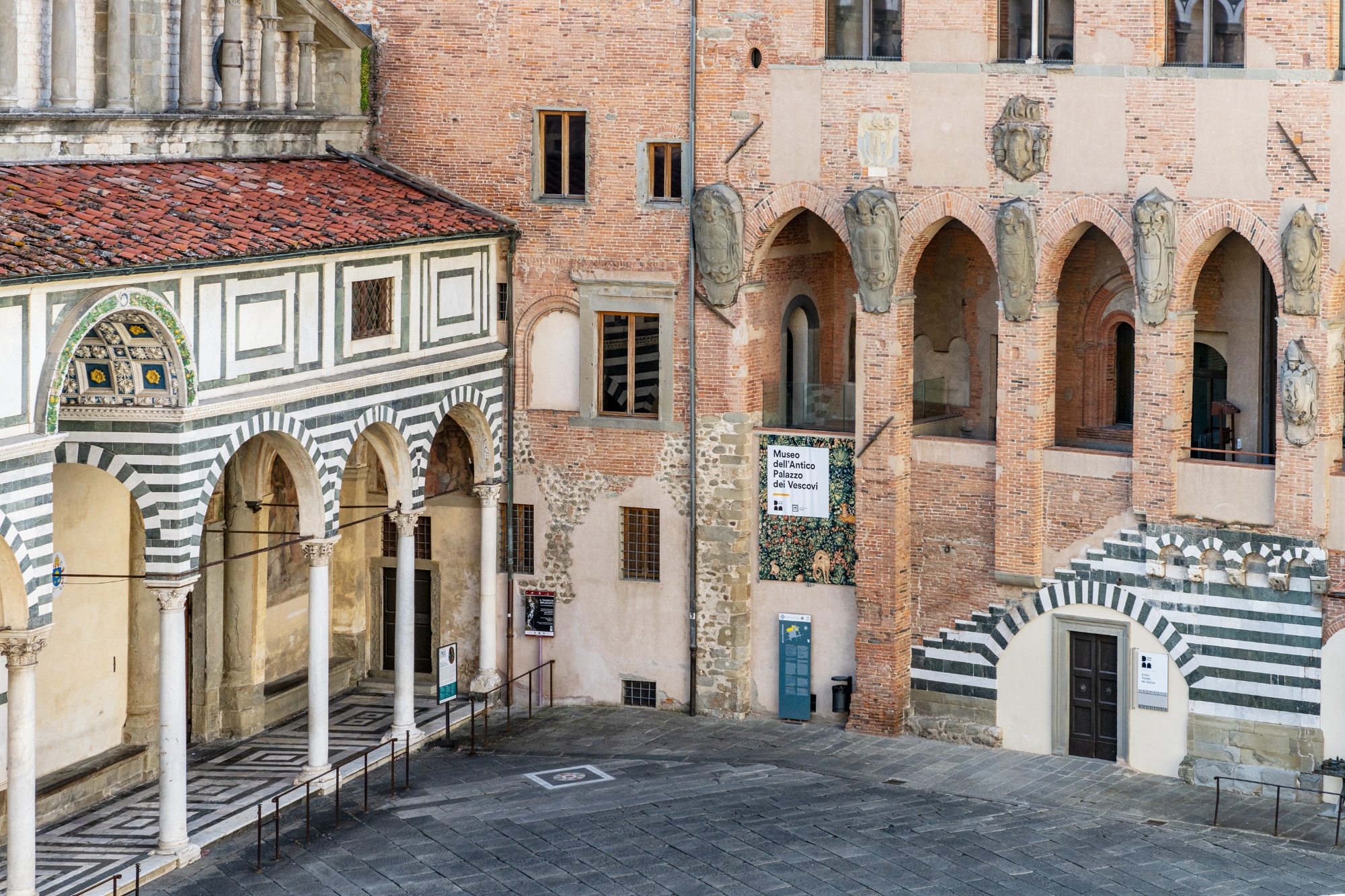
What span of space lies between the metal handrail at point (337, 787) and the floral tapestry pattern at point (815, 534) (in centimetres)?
575

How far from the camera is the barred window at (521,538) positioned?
33.7m

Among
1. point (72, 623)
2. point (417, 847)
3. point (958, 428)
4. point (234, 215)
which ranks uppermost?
point (234, 215)

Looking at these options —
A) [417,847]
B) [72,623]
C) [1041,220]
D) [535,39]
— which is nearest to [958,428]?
[1041,220]

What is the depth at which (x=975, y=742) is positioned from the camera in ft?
103

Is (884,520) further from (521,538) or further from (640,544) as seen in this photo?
(521,538)

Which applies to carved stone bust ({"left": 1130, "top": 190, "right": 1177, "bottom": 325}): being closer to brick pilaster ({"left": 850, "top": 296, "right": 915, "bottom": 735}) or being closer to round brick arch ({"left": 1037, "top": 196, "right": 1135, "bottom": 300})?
round brick arch ({"left": 1037, "top": 196, "right": 1135, "bottom": 300})

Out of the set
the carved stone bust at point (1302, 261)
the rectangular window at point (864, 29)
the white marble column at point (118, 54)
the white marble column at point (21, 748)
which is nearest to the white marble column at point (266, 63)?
the white marble column at point (118, 54)

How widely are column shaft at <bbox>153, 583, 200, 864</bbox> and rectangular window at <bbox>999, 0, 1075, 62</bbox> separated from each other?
13.0 m

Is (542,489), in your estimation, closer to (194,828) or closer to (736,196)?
(736,196)

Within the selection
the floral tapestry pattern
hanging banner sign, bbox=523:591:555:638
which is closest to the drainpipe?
hanging banner sign, bbox=523:591:555:638

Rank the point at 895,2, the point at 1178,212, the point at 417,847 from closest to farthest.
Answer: the point at 417,847 < the point at 1178,212 < the point at 895,2

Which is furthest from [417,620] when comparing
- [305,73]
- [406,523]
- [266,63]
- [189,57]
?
[189,57]

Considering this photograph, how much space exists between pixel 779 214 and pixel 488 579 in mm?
6718

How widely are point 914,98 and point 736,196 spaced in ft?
9.45
